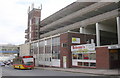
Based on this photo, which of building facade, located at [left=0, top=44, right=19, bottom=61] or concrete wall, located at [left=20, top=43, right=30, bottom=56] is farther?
building facade, located at [left=0, top=44, right=19, bottom=61]

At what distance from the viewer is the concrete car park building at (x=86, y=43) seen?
2613 centimetres

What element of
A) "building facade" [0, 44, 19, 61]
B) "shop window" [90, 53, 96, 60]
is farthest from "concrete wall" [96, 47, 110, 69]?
"building facade" [0, 44, 19, 61]

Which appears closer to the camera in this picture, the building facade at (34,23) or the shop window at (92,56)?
the shop window at (92,56)

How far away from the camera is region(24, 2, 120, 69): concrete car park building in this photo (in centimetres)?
2613

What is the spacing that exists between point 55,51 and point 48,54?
394cm

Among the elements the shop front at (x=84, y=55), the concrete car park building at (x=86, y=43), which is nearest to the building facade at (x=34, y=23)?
the concrete car park building at (x=86, y=43)

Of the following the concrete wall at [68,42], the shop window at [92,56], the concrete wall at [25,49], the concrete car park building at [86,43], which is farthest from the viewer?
Result: the concrete wall at [25,49]

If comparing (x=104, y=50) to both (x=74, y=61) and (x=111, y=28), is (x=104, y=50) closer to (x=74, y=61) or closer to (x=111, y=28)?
(x=74, y=61)

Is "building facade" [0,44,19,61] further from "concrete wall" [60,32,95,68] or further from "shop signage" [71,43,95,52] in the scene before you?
"shop signage" [71,43,95,52]

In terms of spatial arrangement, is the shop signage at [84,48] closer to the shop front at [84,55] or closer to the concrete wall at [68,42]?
the shop front at [84,55]

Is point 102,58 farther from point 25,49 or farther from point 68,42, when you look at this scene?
point 25,49

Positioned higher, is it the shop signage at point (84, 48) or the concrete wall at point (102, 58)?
the shop signage at point (84, 48)

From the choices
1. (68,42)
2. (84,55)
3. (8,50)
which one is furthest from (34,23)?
(84,55)

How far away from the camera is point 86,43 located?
34.8 metres
